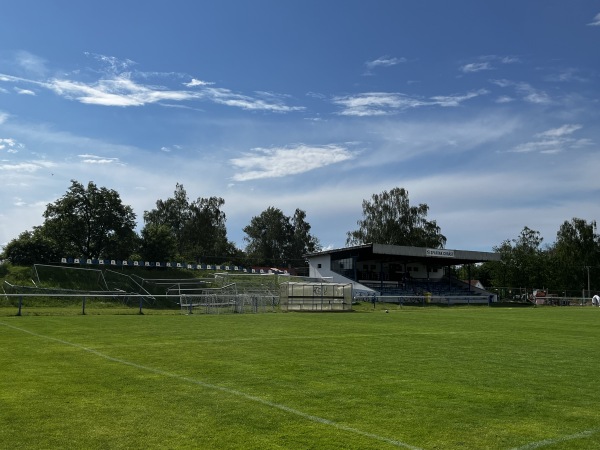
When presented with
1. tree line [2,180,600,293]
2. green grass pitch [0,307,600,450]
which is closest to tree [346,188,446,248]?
tree line [2,180,600,293]

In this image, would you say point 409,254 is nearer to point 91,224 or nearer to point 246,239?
point 91,224

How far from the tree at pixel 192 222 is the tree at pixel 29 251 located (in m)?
34.3

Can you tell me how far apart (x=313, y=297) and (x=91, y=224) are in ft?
159

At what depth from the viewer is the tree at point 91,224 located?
76.9 metres

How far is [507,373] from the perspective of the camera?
1077 centimetres

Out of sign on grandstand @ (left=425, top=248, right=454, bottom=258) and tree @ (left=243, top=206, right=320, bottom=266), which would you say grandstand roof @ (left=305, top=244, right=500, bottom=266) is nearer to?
sign on grandstand @ (left=425, top=248, right=454, bottom=258)

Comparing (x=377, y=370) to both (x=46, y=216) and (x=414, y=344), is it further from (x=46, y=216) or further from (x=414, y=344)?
(x=46, y=216)

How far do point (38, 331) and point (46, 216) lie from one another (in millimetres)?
64135

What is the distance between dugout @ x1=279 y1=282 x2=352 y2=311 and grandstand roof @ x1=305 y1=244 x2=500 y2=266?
24508 millimetres

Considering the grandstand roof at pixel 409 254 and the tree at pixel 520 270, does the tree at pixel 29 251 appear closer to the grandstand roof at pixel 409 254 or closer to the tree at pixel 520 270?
the grandstand roof at pixel 409 254

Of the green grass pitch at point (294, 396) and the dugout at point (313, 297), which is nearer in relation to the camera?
the green grass pitch at point (294, 396)

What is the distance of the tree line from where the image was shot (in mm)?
77438

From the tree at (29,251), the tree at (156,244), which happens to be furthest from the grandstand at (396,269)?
the tree at (29,251)

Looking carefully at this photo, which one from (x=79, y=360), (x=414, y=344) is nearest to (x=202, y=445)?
(x=79, y=360)
